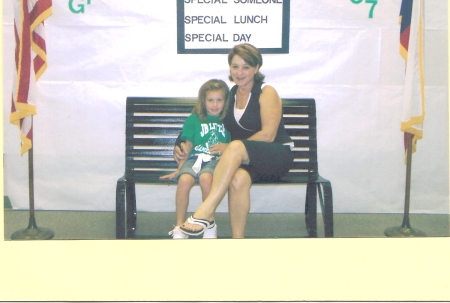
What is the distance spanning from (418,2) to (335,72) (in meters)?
0.79

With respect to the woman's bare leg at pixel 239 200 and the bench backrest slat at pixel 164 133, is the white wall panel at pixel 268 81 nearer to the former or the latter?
the bench backrest slat at pixel 164 133

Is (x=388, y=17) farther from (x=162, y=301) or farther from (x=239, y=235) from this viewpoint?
(x=162, y=301)

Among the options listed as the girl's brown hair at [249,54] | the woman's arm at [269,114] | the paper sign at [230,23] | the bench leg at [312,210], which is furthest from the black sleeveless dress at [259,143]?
the paper sign at [230,23]

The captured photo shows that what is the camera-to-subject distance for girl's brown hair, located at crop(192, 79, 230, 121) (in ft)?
12.5

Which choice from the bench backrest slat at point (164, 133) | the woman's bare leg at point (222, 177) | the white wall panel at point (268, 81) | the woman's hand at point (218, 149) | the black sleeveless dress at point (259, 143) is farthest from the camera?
the white wall panel at point (268, 81)

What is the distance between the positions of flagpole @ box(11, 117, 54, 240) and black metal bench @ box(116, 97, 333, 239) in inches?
23.6

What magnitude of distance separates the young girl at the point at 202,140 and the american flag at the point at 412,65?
1.33 meters

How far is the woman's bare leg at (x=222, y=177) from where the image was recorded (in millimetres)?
3416

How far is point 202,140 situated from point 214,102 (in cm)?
30

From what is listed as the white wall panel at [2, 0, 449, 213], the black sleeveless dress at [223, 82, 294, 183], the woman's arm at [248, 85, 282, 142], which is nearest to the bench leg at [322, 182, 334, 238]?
the black sleeveless dress at [223, 82, 294, 183]

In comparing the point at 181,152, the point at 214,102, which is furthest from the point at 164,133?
the point at 214,102

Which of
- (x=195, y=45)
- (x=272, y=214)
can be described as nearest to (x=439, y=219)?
(x=272, y=214)

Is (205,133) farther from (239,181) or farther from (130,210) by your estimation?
(130,210)

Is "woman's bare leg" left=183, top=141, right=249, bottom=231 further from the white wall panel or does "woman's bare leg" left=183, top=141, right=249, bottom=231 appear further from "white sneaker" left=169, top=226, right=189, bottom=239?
the white wall panel
